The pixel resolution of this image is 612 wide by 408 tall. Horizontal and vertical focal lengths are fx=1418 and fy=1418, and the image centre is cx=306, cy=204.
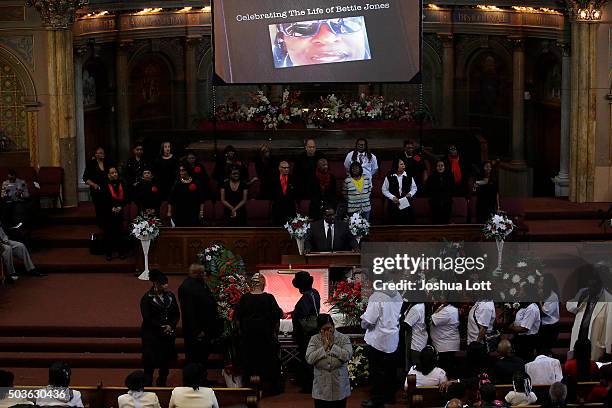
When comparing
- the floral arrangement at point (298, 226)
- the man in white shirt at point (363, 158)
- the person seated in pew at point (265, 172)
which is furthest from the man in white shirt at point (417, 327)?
the man in white shirt at point (363, 158)

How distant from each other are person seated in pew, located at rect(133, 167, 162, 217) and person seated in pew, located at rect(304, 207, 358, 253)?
2.86 m

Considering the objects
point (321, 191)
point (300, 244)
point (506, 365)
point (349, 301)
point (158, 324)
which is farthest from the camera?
point (321, 191)

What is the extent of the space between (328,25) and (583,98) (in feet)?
14.9

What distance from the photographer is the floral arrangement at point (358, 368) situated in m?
17.1

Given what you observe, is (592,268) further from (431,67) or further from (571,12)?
(431,67)

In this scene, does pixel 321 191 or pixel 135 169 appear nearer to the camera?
pixel 321 191

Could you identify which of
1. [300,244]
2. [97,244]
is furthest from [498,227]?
[97,244]

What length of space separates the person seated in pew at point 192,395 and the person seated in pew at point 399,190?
7.97m

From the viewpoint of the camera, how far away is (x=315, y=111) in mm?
27469

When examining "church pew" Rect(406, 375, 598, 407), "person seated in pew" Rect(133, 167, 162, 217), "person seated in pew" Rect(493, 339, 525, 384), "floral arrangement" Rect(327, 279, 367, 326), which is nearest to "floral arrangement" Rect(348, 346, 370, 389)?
"floral arrangement" Rect(327, 279, 367, 326)

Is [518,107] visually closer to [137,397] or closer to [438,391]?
[438,391]

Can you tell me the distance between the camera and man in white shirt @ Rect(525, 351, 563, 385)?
14.8 metres

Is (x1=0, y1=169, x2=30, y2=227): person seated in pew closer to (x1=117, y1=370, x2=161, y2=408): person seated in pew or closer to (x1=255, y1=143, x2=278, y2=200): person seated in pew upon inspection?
(x1=255, y1=143, x2=278, y2=200): person seated in pew

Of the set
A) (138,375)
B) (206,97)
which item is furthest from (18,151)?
(138,375)
